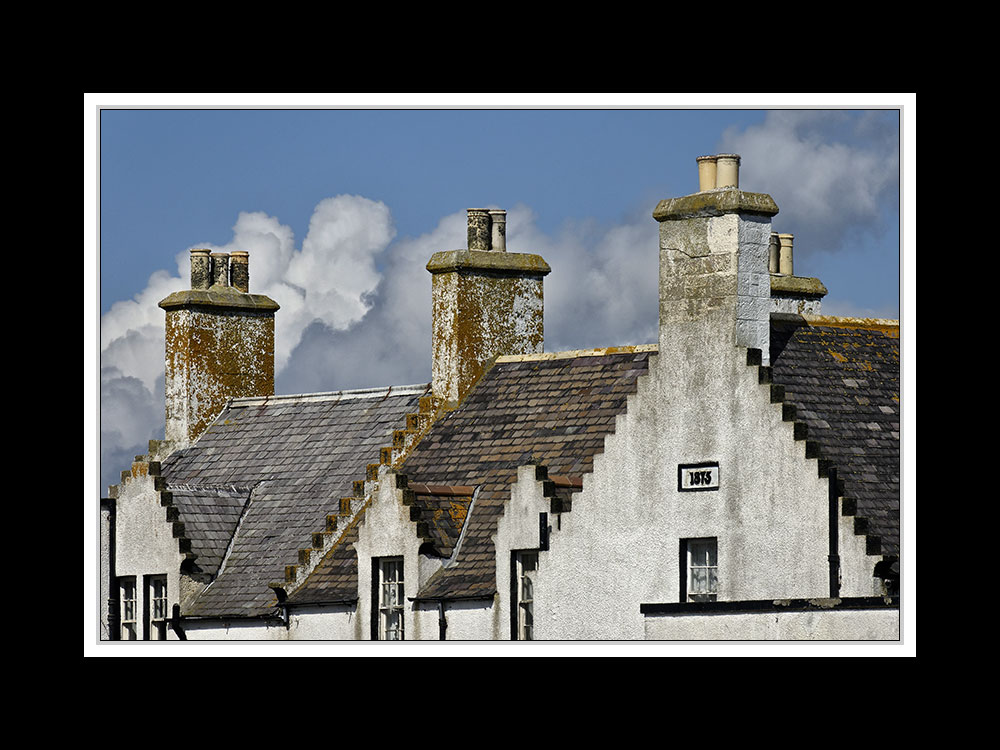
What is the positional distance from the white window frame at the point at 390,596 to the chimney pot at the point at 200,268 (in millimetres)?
11402

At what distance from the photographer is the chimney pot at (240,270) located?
1794 inches

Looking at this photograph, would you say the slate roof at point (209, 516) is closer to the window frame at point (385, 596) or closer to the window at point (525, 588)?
the window frame at point (385, 596)

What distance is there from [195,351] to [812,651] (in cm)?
2286

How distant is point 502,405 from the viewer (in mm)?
38219

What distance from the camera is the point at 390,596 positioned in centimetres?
3550

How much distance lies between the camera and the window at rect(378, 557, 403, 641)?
35.2m

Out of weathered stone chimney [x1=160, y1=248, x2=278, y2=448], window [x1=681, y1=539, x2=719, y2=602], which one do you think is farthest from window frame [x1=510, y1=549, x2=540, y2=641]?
weathered stone chimney [x1=160, y1=248, x2=278, y2=448]

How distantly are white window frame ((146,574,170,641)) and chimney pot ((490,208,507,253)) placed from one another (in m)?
7.82

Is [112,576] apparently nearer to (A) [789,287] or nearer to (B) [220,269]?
A: (B) [220,269]

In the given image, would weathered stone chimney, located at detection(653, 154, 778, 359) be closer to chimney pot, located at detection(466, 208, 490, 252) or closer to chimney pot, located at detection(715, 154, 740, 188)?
chimney pot, located at detection(715, 154, 740, 188)

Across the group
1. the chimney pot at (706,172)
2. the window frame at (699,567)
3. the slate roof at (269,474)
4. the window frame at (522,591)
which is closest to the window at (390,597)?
the slate roof at (269,474)

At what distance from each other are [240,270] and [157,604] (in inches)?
349
